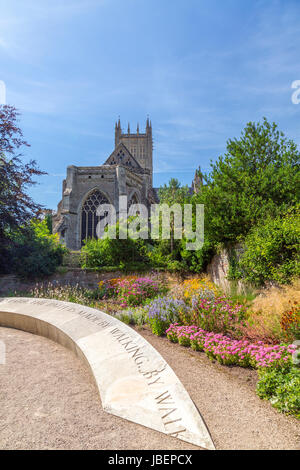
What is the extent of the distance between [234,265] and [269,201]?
2775 mm

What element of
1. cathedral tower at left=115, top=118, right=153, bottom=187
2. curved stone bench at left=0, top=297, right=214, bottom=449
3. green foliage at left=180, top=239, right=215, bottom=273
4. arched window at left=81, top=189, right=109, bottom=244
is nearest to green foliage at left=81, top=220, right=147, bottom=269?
green foliage at left=180, top=239, right=215, bottom=273

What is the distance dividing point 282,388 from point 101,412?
1.97 meters

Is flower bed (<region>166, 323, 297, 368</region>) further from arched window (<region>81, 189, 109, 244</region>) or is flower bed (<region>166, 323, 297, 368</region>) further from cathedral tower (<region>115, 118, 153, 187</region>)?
cathedral tower (<region>115, 118, 153, 187</region>)

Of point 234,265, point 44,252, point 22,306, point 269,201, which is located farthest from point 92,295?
point 269,201

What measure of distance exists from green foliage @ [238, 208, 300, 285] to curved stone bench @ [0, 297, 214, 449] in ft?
18.2

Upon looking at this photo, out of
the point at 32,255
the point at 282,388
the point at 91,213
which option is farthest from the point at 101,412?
the point at 91,213

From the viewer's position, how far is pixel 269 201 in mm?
10562

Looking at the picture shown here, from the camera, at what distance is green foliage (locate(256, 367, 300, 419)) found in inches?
→ 110

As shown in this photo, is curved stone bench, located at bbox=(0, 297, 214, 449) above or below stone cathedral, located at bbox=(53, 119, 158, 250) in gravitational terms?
below

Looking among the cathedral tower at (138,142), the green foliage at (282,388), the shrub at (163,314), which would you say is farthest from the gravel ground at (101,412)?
the cathedral tower at (138,142)

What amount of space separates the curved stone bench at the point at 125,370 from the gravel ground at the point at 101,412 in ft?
0.40

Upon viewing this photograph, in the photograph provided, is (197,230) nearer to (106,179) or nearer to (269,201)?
(269,201)

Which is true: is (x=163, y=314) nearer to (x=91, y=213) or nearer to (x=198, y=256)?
(x=198, y=256)

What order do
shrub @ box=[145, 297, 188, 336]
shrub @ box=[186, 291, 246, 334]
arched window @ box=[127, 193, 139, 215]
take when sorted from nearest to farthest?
shrub @ box=[186, 291, 246, 334]
shrub @ box=[145, 297, 188, 336]
arched window @ box=[127, 193, 139, 215]
